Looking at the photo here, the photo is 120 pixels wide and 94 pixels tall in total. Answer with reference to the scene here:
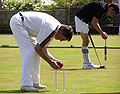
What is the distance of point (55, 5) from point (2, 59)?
91.7 feet

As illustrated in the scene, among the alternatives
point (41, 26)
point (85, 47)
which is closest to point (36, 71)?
point (41, 26)

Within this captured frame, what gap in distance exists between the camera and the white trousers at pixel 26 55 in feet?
24.2

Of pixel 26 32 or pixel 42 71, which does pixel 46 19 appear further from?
pixel 42 71

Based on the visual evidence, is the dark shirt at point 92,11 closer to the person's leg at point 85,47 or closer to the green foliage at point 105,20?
the person's leg at point 85,47

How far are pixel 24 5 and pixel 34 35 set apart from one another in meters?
28.6

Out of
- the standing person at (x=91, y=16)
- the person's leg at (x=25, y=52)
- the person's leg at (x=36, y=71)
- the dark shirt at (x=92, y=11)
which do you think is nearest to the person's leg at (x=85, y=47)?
the standing person at (x=91, y=16)

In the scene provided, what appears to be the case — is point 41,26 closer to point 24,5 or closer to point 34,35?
point 34,35

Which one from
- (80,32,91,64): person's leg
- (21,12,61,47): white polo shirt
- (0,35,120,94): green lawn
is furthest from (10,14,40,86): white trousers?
(80,32,91,64): person's leg

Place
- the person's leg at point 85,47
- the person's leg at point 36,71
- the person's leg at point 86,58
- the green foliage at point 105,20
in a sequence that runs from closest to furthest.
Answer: the person's leg at point 36,71
the person's leg at point 86,58
the person's leg at point 85,47
the green foliage at point 105,20

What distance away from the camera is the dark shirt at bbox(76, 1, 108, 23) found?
416 inches

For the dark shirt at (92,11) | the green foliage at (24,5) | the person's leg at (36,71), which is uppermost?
the dark shirt at (92,11)

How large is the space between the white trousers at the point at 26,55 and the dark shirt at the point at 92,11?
3.40 m

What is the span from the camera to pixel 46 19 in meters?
7.43

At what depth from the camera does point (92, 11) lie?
35.3ft
